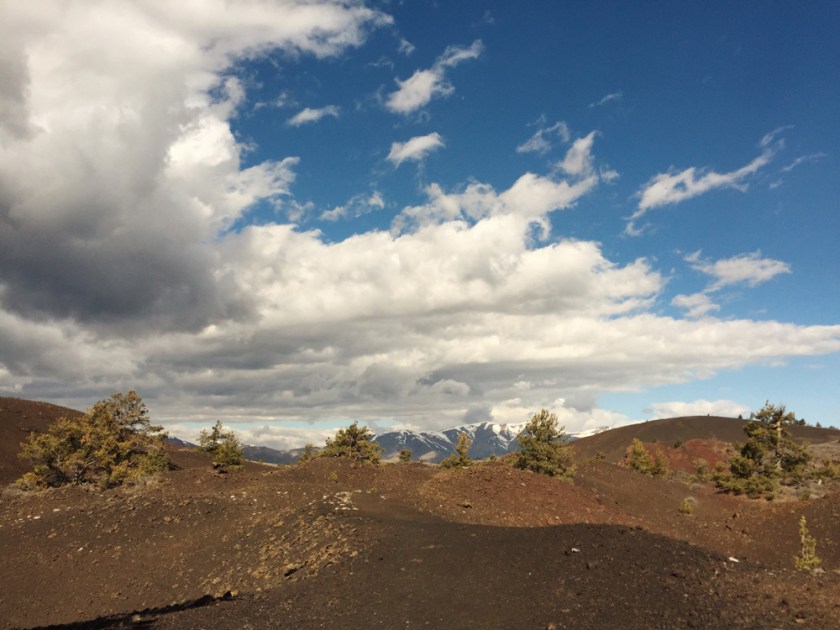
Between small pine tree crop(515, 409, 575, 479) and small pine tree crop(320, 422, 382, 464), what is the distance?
14.6 m

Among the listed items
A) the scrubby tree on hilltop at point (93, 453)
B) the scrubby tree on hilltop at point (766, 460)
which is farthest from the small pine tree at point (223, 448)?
the scrubby tree on hilltop at point (766, 460)

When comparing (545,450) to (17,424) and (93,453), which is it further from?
(17,424)

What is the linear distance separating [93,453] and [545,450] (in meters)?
32.4

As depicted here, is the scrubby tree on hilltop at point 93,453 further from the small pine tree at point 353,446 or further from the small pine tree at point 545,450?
the small pine tree at point 545,450

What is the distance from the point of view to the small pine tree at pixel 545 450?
37250 mm

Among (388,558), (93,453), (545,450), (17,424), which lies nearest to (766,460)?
(545,450)

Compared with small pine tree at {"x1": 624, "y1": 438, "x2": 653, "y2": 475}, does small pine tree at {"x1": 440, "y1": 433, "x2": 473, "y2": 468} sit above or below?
above

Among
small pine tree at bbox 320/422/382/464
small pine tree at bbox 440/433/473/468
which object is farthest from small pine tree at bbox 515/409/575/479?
small pine tree at bbox 320/422/382/464

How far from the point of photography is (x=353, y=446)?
158 feet

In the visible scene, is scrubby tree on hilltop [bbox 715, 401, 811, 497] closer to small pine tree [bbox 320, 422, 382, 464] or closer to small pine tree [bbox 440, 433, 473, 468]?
small pine tree [bbox 440, 433, 473, 468]

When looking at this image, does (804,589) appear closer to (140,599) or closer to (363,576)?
(363,576)

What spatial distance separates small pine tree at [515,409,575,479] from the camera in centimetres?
3725

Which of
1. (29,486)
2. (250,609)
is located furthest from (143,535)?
(29,486)

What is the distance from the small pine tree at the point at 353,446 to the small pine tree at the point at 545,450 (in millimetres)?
14569
